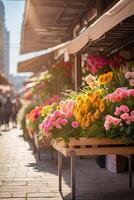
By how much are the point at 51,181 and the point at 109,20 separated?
10.5 ft

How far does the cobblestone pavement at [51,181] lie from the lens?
660 cm

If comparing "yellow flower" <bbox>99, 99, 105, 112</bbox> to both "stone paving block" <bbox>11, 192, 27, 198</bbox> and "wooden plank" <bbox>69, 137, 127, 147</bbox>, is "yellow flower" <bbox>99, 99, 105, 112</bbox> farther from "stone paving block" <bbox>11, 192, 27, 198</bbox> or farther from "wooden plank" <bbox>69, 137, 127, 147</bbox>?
"stone paving block" <bbox>11, 192, 27, 198</bbox>

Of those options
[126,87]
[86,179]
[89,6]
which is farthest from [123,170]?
[89,6]

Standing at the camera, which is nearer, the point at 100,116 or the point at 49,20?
the point at 100,116

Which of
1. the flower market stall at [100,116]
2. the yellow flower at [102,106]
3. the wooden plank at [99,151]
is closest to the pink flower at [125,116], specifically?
the flower market stall at [100,116]

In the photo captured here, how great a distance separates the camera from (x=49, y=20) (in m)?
15.4

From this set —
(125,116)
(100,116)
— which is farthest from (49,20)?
(125,116)

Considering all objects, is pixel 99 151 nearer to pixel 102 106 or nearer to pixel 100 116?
pixel 100 116

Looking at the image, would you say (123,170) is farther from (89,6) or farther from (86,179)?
(89,6)

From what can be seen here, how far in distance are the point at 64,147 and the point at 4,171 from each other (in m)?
3.04

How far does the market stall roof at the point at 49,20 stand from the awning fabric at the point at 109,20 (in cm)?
560

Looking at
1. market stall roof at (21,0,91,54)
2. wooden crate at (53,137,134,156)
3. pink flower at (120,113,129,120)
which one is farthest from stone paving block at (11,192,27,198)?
market stall roof at (21,0,91,54)

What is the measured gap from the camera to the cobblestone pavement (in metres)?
6.60

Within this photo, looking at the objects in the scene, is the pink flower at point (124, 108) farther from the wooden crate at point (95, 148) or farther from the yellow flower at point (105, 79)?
the yellow flower at point (105, 79)
